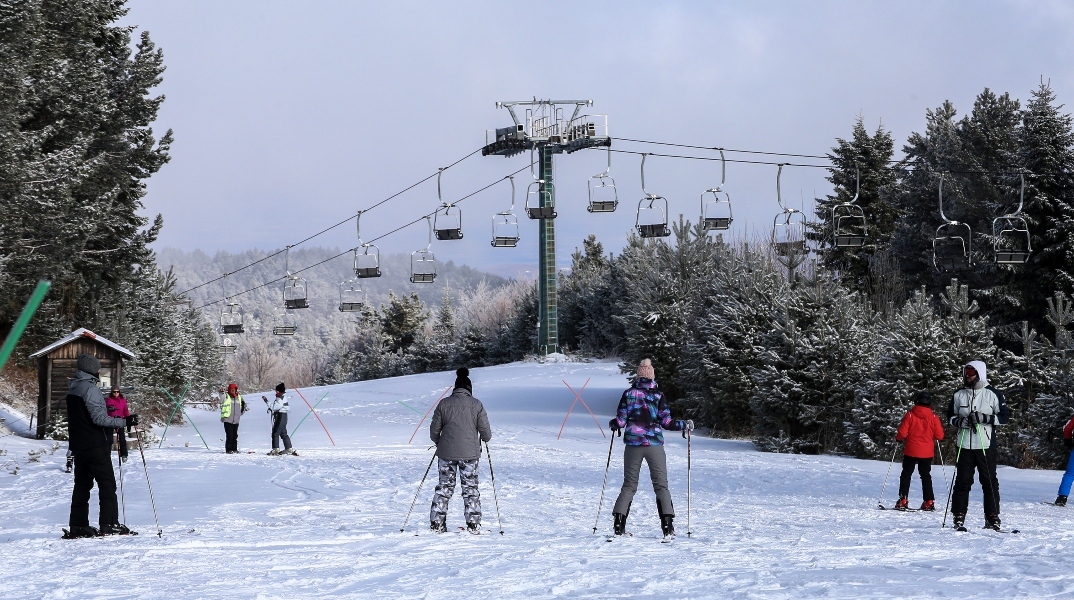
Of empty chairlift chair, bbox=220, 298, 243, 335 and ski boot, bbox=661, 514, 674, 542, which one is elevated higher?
empty chairlift chair, bbox=220, 298, 243, 335

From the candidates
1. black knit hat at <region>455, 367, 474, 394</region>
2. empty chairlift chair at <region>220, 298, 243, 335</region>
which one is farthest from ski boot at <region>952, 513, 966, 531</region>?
empty chairlift chair at <region>220, 298, 243, 335</region>

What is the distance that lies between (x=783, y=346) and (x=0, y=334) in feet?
70.4

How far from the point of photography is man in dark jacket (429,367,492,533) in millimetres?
10961

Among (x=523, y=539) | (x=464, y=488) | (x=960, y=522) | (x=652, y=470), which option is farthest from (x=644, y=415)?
(x=960, y=522)

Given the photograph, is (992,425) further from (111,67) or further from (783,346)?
(111,67)

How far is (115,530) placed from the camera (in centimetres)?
1085

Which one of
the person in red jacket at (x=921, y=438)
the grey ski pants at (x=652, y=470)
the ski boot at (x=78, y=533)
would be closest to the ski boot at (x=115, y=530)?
the ski boot at (x=78, y=533)

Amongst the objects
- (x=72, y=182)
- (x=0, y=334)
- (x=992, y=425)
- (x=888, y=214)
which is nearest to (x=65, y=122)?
(x=72, y=182)

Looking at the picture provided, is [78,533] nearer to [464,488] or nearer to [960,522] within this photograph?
[464,488]

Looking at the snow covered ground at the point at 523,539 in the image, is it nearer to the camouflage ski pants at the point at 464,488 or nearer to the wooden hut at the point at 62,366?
the camouflage ski pants at the point at 464,488

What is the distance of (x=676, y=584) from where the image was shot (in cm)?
802

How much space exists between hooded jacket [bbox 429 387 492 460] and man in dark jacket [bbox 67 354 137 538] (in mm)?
3111

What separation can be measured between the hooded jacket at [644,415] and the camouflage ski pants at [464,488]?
1.59 meters

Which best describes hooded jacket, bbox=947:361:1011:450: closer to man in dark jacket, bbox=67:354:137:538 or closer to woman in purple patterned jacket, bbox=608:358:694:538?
woman in purple patterned jacket, bbox=608:358:694:538
